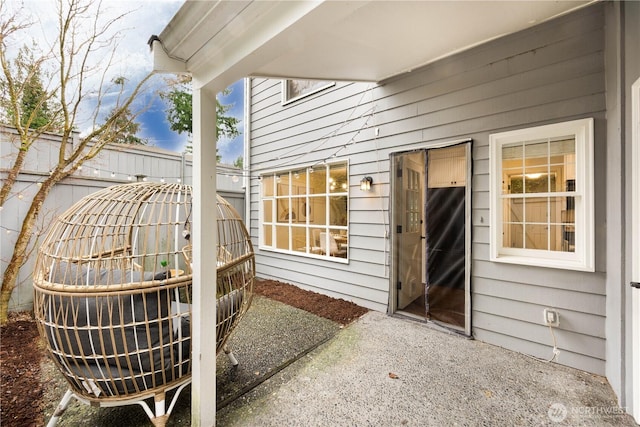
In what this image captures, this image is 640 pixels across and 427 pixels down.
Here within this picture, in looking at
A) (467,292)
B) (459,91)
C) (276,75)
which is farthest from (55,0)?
(467,292)

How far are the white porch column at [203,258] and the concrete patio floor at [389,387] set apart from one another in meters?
0.30

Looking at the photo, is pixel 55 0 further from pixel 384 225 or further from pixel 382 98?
pixel 384 225

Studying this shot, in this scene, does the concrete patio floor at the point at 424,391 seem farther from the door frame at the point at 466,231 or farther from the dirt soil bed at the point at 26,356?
the dirt soil bed at the point at 26,356

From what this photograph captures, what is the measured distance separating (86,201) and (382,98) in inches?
144

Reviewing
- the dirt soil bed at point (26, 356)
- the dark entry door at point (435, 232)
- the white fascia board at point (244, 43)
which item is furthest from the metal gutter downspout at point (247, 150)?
the white fascia board at point (244, 43)

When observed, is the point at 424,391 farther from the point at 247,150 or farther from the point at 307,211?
the point at 247,150

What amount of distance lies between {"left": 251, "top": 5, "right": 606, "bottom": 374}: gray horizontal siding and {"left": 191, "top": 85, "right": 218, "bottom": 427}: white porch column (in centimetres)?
265

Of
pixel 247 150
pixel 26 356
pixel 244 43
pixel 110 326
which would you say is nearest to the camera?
pixel 244 43

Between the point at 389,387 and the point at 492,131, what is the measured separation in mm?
2875

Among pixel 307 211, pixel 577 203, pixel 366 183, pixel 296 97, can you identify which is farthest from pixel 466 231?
pixel 296 97

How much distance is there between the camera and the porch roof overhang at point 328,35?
1.23 metres

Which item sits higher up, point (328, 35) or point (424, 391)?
point (328, 35)
